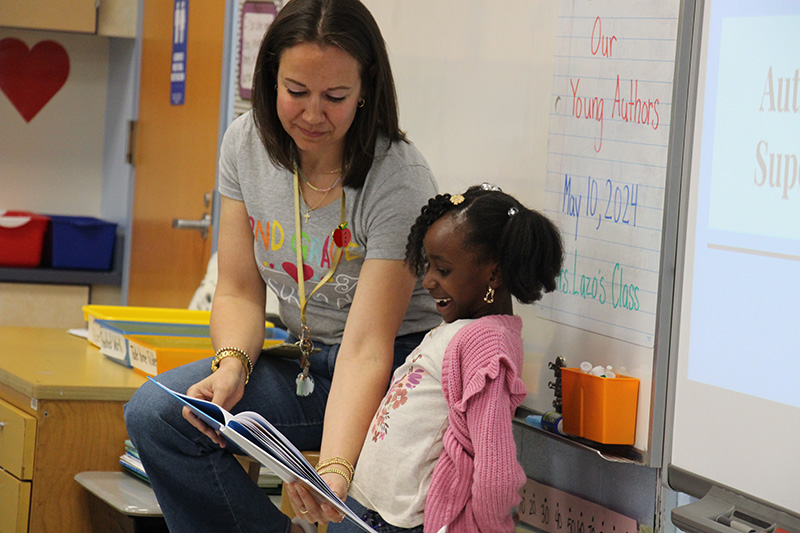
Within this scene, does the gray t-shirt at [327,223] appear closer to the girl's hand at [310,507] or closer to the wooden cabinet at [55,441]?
the girl's hand at [310,507]

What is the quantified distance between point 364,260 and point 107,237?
272cm

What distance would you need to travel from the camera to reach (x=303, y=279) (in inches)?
60.5

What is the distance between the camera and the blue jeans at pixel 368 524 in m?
1.33

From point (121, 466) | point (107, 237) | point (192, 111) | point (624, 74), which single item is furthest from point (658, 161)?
point (107, 237)

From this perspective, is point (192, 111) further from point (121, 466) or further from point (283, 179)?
point (283, 179)

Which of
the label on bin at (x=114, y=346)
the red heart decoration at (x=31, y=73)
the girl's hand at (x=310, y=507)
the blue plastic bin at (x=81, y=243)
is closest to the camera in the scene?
the girl's hand at (x=310, y=507)

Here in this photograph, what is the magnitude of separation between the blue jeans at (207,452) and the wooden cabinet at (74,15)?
2.69 metres

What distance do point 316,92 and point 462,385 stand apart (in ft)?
1.54

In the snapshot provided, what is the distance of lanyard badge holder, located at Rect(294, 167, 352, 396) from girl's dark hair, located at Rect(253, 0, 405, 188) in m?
0.06

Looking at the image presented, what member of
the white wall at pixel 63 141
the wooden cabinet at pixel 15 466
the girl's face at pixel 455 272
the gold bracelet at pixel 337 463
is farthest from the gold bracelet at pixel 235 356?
the white wall at pixel 63 141

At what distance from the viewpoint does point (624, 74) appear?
1374mm

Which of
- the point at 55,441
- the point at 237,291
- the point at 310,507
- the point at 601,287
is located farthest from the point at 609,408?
the point at 55,441

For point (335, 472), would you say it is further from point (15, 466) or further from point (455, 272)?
point (15, 466)

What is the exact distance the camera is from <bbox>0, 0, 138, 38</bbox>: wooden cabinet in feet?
12.3
